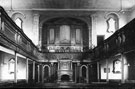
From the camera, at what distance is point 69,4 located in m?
26.7

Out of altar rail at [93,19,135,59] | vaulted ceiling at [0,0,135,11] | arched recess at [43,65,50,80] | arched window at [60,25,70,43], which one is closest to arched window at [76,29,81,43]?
arched window at [60,25,70,43]

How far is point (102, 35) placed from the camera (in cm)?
2830

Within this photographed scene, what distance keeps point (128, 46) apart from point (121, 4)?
13.9 metres

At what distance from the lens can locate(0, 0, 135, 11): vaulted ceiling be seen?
25516mm

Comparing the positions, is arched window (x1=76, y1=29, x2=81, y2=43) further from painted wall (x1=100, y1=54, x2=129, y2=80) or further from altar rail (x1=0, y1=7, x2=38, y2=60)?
altar rail (x1=0, y1=7, x2=38, y2=60)

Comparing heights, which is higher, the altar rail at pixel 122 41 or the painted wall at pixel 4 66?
the altar rail at pixel 122 41

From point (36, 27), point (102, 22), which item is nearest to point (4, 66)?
point (36, 27)

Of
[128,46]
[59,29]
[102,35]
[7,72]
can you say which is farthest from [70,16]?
[128,46]

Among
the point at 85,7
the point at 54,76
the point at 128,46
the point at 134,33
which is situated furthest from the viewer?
the point at 85,7

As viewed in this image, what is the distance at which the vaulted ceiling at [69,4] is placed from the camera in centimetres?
2552

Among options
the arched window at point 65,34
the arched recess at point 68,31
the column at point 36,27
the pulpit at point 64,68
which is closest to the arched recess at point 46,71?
the pulpit at point 64,68

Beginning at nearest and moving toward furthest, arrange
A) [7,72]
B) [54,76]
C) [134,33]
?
[134,33] → [7,72] → [54,76]

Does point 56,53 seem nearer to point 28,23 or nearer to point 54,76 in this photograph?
point 54,76

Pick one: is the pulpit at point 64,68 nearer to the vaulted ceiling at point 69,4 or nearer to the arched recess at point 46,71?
the arched recess at point 46,71
